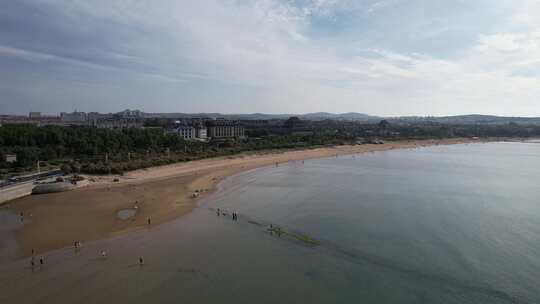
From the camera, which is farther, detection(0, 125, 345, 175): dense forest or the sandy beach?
detection(0, 125, 345, 175): dense forest

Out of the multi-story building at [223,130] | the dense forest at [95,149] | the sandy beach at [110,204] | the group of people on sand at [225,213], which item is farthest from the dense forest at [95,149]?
the multi-story building at [223,130]

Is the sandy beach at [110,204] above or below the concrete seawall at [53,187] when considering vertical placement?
below

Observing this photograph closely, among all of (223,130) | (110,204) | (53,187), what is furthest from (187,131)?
(110,204)

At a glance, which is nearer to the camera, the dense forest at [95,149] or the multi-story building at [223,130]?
the dense forest at [95,149]

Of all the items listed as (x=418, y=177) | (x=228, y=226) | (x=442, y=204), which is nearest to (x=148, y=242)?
(x=228, y=226)

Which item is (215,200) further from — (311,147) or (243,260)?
(311,147)

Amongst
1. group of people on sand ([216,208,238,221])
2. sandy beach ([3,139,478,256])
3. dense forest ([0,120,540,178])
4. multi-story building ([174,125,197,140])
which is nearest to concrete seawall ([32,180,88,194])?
sandy beach ([3,139,478,256])

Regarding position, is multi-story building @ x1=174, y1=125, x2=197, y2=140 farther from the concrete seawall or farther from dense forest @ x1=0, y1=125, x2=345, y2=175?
the concrete seawall

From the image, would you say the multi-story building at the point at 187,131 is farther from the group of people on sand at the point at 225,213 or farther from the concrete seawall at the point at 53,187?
the group of people on sand at the point at 225,213

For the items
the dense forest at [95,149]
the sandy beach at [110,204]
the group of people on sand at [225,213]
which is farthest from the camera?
the dense forest at [95,149]
